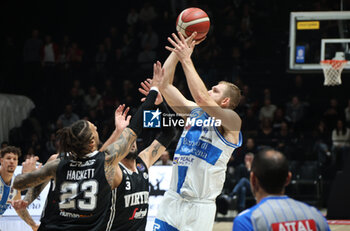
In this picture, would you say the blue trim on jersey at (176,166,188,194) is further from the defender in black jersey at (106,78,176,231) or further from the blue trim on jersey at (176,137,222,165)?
the defender in black jersey at (106,78,176,231)

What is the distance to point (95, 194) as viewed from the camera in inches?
150

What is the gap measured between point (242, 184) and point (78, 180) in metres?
7.97

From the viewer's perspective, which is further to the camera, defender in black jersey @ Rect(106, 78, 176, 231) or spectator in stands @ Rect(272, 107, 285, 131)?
spectator in stands @ Rect(272, 107, 285, 131)

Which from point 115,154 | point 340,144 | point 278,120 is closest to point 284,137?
point 278,120

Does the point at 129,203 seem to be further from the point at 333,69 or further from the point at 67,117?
the point at 67,117

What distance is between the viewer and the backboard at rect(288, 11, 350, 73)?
9.41 meters

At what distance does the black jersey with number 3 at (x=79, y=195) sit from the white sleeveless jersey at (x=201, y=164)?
85 centimetres

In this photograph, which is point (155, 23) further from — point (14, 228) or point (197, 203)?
point (197, 203)

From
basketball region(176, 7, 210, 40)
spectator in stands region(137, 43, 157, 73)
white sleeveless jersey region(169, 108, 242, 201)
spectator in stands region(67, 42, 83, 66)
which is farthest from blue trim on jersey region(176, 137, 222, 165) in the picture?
spectator in stands region(67, 42, 83, 66)

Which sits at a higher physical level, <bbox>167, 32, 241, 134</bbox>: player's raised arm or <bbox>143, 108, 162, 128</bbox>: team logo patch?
<bbox>167, 32, 241, 134</bbox>: player's raised arm

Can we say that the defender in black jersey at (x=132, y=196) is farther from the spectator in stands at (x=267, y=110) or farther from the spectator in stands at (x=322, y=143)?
the spectator in stands at (x=267, y=110)

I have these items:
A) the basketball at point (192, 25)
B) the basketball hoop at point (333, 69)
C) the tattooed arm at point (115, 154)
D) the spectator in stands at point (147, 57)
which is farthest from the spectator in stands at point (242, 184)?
the tattooed arm at point (115, 154)

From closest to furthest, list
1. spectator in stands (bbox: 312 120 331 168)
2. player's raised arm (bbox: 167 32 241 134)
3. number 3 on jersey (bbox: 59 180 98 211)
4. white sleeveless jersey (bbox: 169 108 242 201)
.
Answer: number 3 on jersey (bbox: 59 180 98 211)
player's raised arm (bbox: 167 32 241 134)
white sleeveless jersey (bbox: 169 108 242 201)
spectator in stands (bbox: 312 120 331 168)

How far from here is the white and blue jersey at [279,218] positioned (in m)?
2.63
